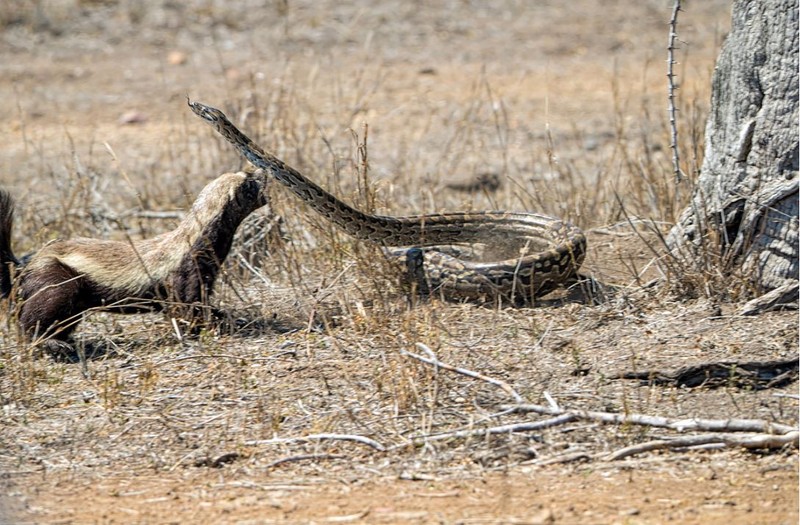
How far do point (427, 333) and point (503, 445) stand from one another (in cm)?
119

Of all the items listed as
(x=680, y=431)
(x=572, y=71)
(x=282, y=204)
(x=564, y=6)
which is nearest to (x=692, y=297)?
(x=680, y=431)

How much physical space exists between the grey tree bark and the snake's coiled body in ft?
2.73

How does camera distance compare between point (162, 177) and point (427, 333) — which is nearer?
point (427, 333)

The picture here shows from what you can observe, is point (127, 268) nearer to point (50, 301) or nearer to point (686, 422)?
point (50, 301)

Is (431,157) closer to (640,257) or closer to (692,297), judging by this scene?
(640,257)

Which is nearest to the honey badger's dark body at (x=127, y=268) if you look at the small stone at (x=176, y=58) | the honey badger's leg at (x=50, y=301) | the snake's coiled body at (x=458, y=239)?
the honey badger's leg at (x=50, y=301)

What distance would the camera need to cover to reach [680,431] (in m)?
4.97

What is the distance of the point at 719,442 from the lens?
4848mm

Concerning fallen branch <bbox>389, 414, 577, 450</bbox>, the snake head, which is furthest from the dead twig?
the snake head

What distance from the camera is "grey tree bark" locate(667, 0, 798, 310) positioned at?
611cm

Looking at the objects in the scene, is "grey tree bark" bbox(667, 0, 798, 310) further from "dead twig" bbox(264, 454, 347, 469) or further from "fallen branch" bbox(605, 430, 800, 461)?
"dead twig" bbox(264, 454, 347, 469)

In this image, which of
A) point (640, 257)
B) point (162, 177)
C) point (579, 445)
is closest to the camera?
point (579, 445)

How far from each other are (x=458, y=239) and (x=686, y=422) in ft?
9.09

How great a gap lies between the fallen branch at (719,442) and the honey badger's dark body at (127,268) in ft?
9.34
